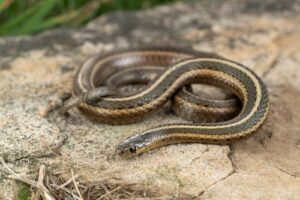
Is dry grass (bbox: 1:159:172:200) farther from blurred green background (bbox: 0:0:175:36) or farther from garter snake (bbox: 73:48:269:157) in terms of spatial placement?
blurred green background (bbox: 0:0:175:36)

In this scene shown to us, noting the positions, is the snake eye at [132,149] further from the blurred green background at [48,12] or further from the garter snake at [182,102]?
the blurred green background at [48,12]

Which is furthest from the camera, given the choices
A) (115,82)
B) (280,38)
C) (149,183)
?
(280,38)

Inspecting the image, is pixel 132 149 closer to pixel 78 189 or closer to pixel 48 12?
pixel 78 189

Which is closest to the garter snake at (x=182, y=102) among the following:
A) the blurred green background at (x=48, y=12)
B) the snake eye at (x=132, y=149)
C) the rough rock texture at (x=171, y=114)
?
the snake eye at (x=132, y=149)

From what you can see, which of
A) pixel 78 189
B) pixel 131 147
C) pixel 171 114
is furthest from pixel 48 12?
pixel 78 189

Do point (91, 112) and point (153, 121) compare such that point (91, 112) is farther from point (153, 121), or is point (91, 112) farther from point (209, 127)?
point (209, 127)

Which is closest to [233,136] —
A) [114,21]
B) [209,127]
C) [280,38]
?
[209,127]
